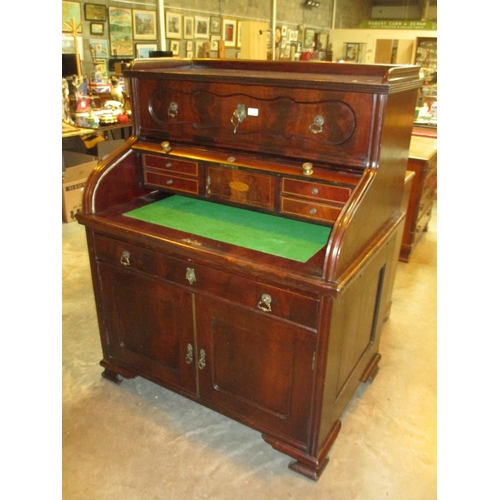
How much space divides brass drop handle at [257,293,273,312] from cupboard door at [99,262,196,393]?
1.04 feet

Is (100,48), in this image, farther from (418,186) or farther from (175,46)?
(418,186)

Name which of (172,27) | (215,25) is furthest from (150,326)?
(215,25)

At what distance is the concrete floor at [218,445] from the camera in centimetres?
168

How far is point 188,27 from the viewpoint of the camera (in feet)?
19.7

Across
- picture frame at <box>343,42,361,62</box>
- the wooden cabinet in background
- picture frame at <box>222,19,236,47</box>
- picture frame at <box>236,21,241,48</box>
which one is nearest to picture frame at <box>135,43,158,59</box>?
picture frame at <box>222,19,236,47</box>

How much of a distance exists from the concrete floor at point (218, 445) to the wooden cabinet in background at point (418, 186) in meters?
1.22

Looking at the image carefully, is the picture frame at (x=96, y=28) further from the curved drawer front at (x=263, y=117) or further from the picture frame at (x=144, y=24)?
the curved drawer front at (x=263, y=117)

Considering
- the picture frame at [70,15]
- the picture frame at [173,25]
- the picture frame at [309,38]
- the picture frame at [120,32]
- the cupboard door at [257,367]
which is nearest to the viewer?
the cupboard door at [257,367]

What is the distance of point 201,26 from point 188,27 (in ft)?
0.95

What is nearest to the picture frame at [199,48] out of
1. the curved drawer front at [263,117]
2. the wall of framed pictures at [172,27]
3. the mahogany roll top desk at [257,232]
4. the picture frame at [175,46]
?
the wall of framed pictures at [172,27]

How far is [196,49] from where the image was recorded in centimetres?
628
